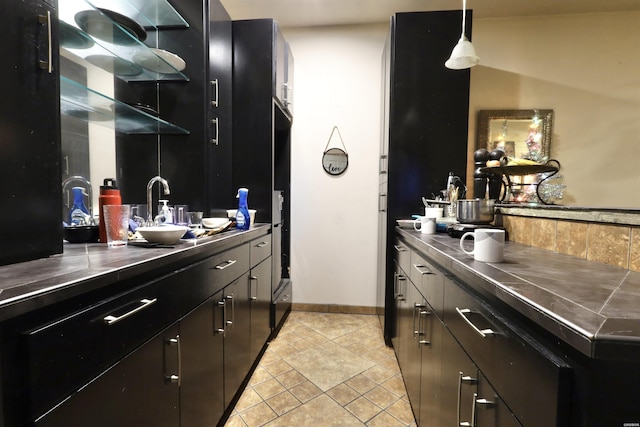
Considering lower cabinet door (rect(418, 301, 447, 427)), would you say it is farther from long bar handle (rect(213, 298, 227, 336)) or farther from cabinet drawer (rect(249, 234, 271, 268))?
cabinet drawer (rect(249, 234, 271, 268))

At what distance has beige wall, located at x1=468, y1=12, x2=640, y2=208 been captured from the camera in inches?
109

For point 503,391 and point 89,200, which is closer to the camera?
point 503,391

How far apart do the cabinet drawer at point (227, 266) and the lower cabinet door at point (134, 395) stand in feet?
1.09

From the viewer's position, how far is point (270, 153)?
2391mm

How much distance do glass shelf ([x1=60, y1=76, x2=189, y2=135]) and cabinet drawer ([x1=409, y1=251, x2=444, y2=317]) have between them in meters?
1.56

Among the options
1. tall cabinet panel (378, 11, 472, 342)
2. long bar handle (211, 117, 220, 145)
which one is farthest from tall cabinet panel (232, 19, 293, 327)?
tall cabinet panel (378, 11, 472, 342)

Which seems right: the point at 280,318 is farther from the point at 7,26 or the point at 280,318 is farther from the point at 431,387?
the point at 7,26

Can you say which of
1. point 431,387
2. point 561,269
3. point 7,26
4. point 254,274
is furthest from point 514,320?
point 254,274

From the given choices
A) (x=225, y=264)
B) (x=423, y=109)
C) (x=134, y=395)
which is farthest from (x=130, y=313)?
(x=423, y=109)

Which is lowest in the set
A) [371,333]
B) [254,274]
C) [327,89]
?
[371,333]

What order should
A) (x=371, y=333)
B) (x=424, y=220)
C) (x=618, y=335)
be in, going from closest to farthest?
(x=618, y=335) → (x=424, y=220) → (x=371, y=333)

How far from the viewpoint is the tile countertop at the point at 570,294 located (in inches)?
16.6

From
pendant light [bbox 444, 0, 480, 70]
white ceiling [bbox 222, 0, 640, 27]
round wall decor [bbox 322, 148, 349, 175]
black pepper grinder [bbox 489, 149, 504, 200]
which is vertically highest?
white ceiling [bbox 222, 0, 640, 27]

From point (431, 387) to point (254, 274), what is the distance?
122cm
